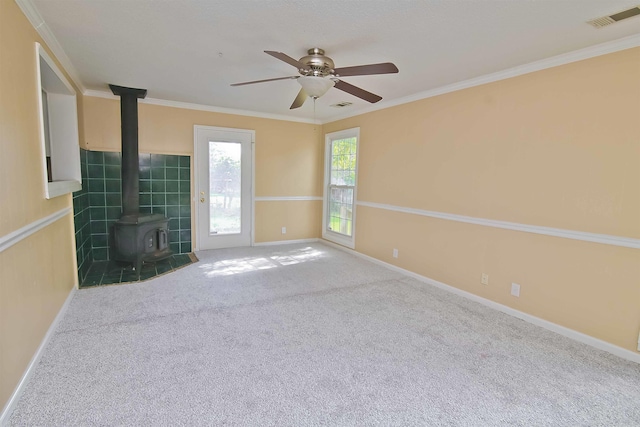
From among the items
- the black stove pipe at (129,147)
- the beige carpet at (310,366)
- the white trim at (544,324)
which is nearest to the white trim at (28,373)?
the beige carpet at (310,366)

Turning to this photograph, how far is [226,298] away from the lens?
3.25 metres

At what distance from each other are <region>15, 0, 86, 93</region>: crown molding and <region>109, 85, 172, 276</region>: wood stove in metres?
0.60

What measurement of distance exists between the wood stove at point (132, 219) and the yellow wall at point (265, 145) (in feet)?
1.86

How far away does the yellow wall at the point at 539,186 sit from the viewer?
236cm

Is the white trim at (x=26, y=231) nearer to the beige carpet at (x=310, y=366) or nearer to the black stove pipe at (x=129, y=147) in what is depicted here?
the beige carpet at (x=310, y=366)

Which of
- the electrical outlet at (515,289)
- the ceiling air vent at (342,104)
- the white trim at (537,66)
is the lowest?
the electrical outlet at (515,289)

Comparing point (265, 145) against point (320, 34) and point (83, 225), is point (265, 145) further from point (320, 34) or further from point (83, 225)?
point (320, 34)

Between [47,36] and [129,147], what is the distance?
1632 millimetres

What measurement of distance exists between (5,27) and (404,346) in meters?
3.24

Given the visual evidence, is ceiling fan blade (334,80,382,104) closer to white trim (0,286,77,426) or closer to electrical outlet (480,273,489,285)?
electrical outlet (480,273,489,285)

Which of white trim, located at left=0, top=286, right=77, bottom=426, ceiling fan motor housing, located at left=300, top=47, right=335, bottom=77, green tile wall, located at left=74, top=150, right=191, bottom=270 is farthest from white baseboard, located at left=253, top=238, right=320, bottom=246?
ceiling fan motor housing, located at left=300, top=47, right=335, bottom=77

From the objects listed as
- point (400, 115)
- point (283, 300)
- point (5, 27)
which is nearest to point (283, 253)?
point (283, 300)

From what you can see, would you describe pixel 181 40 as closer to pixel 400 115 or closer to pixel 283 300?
pixel 283 300

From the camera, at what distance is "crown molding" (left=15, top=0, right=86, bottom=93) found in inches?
79.4
